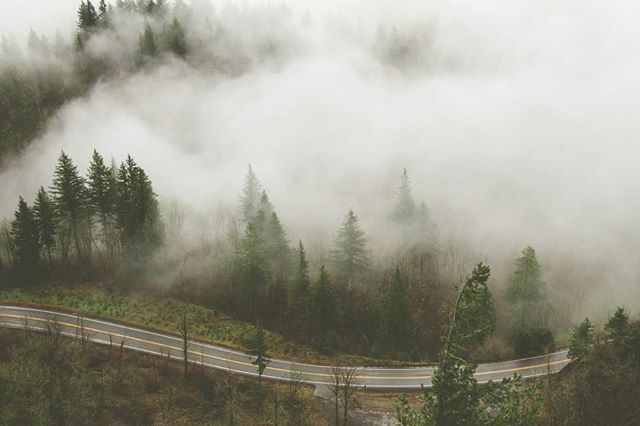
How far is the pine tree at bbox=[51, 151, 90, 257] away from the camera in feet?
216

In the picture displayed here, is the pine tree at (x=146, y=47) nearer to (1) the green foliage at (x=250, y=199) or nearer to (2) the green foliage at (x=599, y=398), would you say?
(1) the green foliage at (x=250, y=199)

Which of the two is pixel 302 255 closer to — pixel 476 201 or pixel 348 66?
pixel 476 201

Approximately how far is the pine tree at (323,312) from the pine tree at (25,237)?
119ft

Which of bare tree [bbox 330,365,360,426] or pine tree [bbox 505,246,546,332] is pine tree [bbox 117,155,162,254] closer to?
bare tree [bbox 330,365,360,426]

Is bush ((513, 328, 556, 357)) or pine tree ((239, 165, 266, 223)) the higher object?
pine tree ((239, 165, 266, 223))

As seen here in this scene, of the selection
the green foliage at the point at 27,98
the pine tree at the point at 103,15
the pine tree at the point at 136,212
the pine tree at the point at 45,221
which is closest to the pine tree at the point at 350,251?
the pine tree at the point at 136,212

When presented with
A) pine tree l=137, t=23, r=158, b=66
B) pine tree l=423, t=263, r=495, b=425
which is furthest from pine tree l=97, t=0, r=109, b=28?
pine tree l=423, t=263, r=495, b=425

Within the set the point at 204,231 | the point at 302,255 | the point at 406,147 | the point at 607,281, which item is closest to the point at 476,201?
the point at 406,147

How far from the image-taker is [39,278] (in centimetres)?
6550

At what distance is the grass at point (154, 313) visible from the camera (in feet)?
188

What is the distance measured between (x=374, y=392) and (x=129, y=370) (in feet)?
79.9

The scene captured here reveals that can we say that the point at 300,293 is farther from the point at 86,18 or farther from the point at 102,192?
the point at 86,18

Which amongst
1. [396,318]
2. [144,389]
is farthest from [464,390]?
[396,318]

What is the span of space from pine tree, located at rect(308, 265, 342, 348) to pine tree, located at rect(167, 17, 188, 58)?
67.3 m
